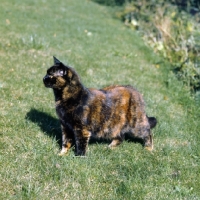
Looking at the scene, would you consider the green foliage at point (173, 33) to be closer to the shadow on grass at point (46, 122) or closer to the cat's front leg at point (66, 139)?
the shadow on grass at point (46, 122)

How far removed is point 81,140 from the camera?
4.48 m

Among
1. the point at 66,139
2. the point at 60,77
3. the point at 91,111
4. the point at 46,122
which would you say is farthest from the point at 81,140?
the point at 46,122

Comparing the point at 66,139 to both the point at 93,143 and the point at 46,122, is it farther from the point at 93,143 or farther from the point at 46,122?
the point at 46,122

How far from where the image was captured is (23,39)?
29.8 ft

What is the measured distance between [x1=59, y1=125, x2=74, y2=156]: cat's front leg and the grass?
0.35ft

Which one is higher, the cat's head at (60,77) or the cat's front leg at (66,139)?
the cat's head at (60,77)

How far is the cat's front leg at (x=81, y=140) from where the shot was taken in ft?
14.7

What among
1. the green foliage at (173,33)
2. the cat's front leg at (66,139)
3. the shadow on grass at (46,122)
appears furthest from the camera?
the green foliage at (173,33)

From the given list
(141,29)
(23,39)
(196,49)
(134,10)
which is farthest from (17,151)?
(134,10)

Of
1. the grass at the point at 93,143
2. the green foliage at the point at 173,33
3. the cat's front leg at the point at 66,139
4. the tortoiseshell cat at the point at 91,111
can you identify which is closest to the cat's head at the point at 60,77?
the tortoiseshell cat at the point at 91,111

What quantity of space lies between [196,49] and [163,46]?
1.72 m

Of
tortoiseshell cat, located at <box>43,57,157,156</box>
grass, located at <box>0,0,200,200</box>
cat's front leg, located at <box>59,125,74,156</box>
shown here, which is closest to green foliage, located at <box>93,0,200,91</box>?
grass, located at <box>0,0,200,200</box>

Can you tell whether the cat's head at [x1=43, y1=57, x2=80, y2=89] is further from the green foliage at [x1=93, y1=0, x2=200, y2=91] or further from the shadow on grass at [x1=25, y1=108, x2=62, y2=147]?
the green foliage at [x1=93, y1=0, x2=200, y2=91]

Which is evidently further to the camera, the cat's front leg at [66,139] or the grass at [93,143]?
the cat's front leg at [66,139]
